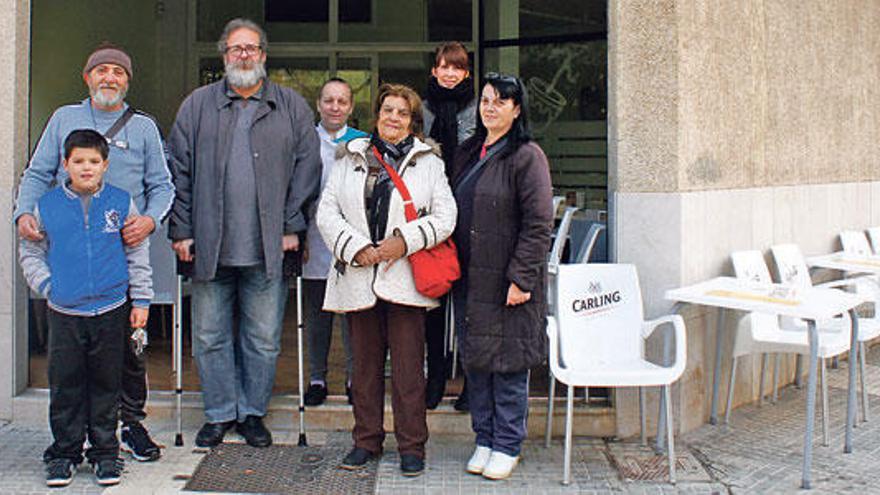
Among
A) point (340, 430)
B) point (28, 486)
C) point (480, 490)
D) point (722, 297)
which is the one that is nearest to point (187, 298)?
point (340, 430)

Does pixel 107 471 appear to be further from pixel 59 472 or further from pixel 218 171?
pixel 218 171

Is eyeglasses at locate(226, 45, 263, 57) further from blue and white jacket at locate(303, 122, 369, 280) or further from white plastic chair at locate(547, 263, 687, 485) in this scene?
white plastic chair at locate(547, 263, 687, 485)

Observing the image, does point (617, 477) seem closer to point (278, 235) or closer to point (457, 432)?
point (457, 432)

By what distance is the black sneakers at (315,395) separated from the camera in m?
5.62

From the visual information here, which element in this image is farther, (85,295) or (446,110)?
(446,110)

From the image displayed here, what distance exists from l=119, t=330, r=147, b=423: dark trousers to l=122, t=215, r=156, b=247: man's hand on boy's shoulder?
68 centimetres

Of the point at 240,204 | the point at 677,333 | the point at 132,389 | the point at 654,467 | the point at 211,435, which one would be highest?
the point at 240,204

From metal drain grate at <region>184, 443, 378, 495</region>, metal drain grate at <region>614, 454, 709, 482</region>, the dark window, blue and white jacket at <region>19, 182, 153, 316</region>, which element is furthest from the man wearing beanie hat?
the dark window

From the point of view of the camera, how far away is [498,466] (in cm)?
480

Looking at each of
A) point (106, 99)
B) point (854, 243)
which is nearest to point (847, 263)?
point (854, 243)

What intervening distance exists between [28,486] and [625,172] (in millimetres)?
3673

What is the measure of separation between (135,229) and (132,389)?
3.11 feet

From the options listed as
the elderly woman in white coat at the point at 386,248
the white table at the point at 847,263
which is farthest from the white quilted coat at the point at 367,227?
the white table at the point at 847,263

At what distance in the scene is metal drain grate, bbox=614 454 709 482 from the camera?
16.2 feet
